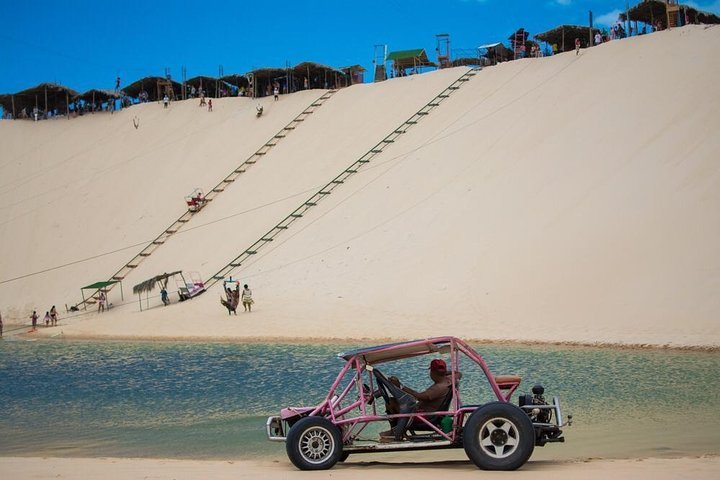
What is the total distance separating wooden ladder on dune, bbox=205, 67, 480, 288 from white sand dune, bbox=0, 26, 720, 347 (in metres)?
0.55

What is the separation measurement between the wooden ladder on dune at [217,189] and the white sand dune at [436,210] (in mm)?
691

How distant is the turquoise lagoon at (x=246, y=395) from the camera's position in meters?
11.8

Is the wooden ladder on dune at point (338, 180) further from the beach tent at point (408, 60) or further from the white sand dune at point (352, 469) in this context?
the white sand dune at point (352, 469)

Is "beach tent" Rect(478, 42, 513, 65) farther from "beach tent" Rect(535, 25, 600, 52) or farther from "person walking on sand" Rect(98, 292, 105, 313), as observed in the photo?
"person walking on sand" Rect(98, 292, 105, 313)

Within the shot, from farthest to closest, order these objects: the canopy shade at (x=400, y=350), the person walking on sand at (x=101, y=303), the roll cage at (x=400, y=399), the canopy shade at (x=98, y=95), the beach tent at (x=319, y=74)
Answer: the canopy shade at (x=98, y=95)
the beach tent at (x=319, y=74)
the person walking on sand at (x=101, y=303)
the canopy shade at (x=400, y=350)
the roll cage at (x=400, y=399)

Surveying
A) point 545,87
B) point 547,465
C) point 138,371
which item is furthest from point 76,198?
point 547,465

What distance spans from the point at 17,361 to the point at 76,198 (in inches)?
910

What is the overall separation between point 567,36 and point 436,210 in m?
19.2

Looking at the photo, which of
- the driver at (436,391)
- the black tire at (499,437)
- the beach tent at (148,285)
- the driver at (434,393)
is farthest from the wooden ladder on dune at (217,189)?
the black tire at (499,437)

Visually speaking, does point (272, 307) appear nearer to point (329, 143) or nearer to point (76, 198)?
point (329, 143)

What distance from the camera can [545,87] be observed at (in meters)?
40.1

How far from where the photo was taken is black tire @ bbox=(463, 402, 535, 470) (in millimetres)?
9023

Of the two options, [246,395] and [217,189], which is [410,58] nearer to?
[217,189]

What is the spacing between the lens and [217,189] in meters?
42.1
